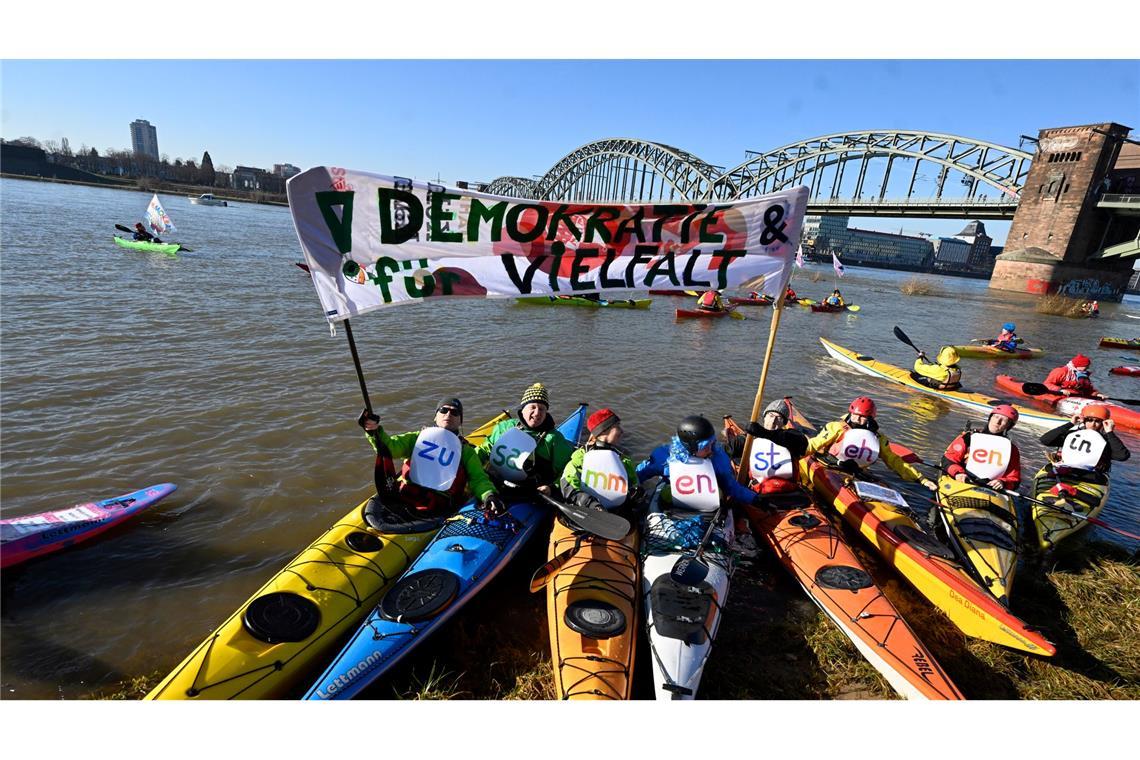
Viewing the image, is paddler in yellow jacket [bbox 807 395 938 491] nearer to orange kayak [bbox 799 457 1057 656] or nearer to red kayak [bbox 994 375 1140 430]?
orange kayak [bbox 799 457 1057 656]

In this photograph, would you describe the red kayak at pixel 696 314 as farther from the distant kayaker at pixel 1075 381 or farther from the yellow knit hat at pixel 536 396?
the yellow knit hat at pixel 536 396

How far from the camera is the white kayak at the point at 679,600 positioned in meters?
3.90

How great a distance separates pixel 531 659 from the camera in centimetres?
454

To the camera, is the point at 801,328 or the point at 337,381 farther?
the point at 801,328

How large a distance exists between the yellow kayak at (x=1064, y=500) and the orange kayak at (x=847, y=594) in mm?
3009

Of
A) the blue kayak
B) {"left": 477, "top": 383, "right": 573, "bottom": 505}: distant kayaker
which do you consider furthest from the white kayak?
the blue kayak

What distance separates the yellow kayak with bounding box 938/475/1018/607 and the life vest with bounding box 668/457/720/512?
291 centimetres

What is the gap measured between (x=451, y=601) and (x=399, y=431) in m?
Result: 5.59

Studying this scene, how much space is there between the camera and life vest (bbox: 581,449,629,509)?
5.49 m

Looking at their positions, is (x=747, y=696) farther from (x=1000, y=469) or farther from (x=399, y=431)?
(x=399, y=431)

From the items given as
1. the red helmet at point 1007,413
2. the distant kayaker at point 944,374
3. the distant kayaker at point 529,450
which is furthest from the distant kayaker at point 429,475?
the distant kayaker at point 944,374

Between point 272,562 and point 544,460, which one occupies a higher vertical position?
point 544,460

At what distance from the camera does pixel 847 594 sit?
486 centimetres

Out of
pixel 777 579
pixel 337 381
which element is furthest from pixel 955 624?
pixel 337 381
